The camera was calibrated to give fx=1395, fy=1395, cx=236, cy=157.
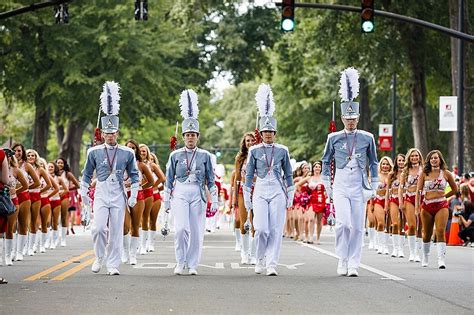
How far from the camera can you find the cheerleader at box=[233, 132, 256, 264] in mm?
21469

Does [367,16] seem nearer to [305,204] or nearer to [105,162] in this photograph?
[305,204]

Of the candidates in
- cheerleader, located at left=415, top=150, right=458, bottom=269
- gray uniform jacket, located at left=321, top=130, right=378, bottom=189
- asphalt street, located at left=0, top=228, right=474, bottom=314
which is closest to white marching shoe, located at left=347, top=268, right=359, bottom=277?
asphalt street, located at left=0, top=228, right=474, bottom=314

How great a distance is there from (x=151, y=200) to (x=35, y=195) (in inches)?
96.1

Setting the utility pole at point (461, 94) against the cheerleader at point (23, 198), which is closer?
the cheerleader at point (23, 198)

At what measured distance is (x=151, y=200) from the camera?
24094mm

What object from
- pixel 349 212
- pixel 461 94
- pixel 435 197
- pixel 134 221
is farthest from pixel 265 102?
pixel 461 94

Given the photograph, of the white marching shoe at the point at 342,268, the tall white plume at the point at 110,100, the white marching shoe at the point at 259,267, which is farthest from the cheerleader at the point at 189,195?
the white marching shoe at the point at 342,268

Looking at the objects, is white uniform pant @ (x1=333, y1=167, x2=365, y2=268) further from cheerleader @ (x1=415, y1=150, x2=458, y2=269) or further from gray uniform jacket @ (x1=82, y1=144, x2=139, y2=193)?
gray uniform jacket @ (x1=82, y1=144, x2=139, y2=193)

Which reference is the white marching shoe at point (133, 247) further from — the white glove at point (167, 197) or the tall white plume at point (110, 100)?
the tall white plume at point (110, 100)

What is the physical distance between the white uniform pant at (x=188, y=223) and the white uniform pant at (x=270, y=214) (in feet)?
2.58

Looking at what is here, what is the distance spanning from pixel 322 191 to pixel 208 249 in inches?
189

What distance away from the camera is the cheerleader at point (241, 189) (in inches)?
845

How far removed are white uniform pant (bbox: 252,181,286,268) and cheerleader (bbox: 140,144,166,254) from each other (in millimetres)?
4187

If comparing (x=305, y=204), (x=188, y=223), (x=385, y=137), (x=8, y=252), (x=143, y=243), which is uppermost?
(x=385, y=137)
